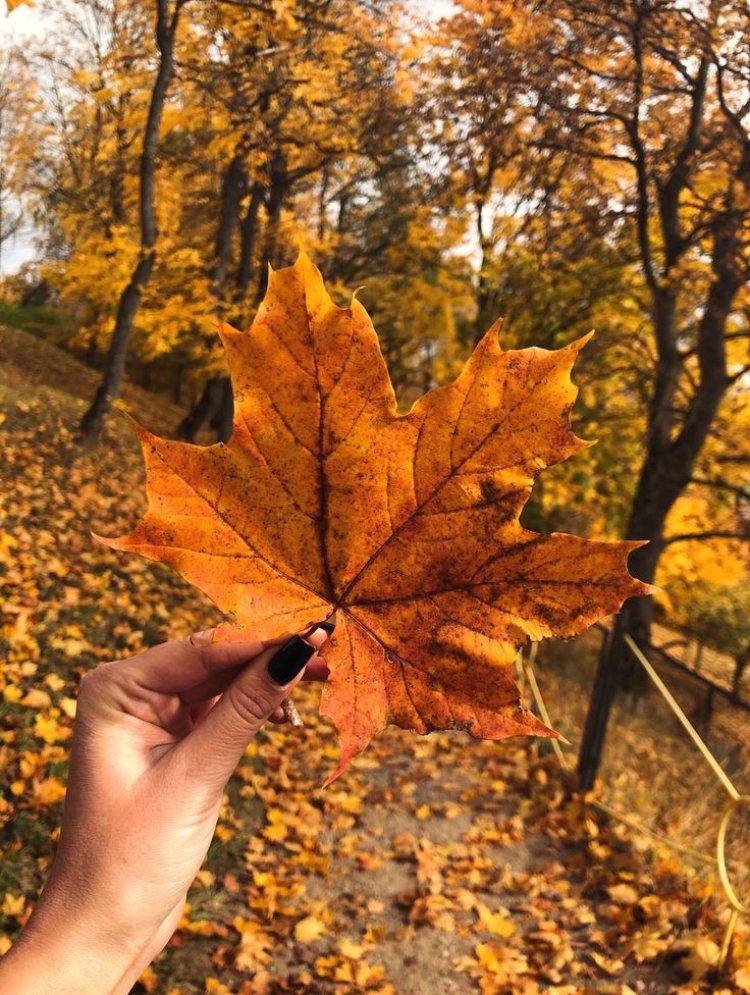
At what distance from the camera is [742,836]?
438 centimetres

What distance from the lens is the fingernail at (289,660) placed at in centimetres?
123

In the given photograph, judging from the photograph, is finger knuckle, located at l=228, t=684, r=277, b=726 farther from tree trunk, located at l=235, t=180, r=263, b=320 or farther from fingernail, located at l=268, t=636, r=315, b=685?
tree trunk, located at l=235, t=180, r=263, b=320

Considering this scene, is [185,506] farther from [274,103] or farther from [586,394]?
[586,394]

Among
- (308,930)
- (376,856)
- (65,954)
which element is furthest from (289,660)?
(376,856)

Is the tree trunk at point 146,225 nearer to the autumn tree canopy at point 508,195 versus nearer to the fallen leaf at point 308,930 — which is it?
the autumn tree canopy at point 508,195

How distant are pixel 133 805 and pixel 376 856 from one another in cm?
308

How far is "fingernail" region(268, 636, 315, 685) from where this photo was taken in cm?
123

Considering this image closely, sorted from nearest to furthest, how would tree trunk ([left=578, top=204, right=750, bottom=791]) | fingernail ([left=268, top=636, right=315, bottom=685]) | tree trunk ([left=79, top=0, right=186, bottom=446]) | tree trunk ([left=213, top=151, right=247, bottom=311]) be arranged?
1. fingernail ([left=268, top=636, right=315, bottom=685])
2. tree trunk ([left=578, top=204, right=750, bottom=791])
3. tree trunk ([left=79, top=0, right=186, bottom=446])
4. tree trunk ([left=213, top=151, right=247, bottom=311])

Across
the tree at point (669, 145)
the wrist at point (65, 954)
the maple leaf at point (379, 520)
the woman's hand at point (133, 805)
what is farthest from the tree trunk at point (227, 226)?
the maple leaf at point (379, 520)

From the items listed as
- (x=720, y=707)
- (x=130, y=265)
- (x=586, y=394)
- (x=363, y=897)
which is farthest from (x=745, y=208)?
(x=720, y=707)

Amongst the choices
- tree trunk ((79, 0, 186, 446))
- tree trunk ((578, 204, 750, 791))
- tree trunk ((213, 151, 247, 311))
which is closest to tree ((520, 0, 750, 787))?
tree trunk ((578, 204, 750, 791))

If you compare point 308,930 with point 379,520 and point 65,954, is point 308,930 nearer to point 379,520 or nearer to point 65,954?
point 65,954

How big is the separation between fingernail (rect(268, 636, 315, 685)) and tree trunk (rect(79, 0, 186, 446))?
28.5 feet

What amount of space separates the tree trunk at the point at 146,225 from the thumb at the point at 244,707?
866 centimetres
